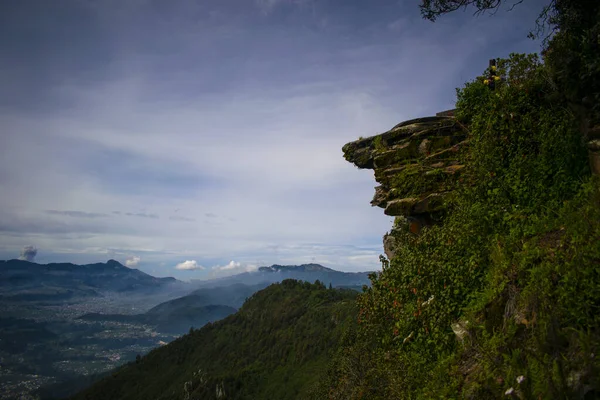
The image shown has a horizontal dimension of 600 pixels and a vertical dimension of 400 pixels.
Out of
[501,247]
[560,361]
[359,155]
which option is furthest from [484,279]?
[359,155]

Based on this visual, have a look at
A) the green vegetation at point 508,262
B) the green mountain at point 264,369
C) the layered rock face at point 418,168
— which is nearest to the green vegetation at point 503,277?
the green vegetation at point 508,262

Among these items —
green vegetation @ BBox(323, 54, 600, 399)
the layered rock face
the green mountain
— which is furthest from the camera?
the green mountain

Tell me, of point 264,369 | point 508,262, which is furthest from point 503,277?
point 264,369

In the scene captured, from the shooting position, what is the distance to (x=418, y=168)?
46.2 ft

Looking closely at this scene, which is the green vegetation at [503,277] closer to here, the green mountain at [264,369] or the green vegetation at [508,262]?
the green vegetation at [508,262]

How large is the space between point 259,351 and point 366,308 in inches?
7550

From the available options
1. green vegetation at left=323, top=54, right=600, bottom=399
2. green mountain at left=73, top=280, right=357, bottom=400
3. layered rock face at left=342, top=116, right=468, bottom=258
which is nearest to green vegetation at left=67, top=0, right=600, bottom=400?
green vegetation at left=323, top=54, right=600, bottom=399

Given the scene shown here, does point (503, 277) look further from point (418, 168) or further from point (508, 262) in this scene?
point (418, 168)

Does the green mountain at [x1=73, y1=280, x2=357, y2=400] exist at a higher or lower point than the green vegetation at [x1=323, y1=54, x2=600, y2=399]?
lower

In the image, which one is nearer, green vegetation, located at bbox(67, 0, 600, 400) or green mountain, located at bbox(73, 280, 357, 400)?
green vegetation, located at bbox(67, 0, 600, 400)

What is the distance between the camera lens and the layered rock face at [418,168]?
43.1 feet

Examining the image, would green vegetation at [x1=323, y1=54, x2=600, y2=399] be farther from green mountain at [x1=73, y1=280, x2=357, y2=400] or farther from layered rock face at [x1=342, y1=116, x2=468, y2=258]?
green mountain at [x1=73, y1=280, x2=357, y2=400]

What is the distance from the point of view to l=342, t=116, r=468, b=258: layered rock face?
13.1 meters

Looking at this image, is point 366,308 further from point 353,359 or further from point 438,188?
point 438,188
